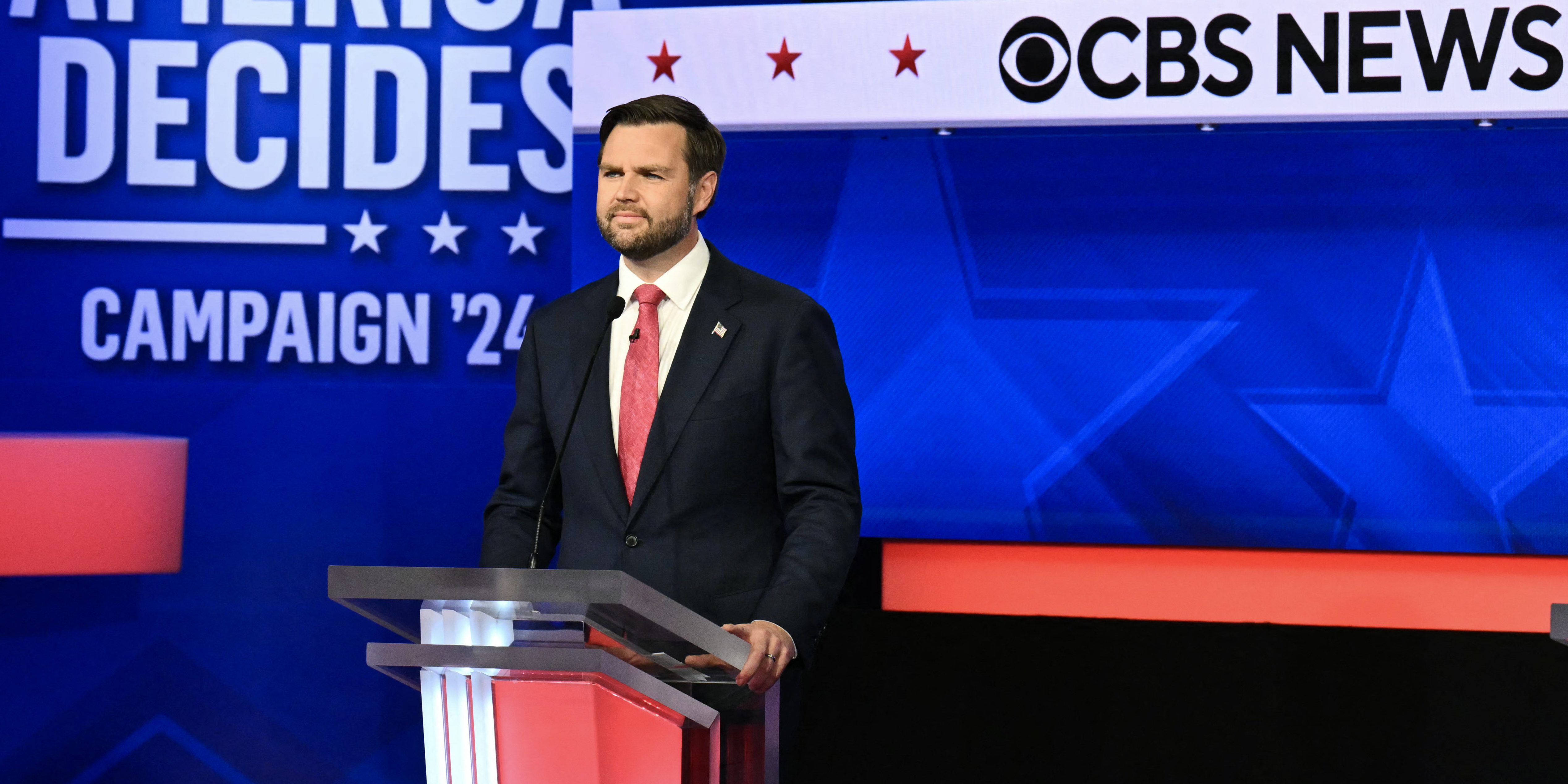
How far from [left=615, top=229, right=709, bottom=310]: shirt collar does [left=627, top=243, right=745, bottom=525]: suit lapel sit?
17 mm

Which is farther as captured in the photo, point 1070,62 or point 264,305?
point 264,305

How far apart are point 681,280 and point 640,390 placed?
0.19m

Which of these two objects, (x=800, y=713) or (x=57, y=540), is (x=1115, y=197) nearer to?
(x=800, y=713)

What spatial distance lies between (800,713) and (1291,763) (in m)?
0.83

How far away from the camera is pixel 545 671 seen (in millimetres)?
1364

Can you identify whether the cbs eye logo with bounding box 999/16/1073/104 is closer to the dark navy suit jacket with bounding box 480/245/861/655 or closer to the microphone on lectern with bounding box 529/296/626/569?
the dark navy suit jacket with bounding box 480/245/861/655

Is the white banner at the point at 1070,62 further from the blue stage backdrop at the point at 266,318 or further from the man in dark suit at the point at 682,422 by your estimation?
the man in dark suit at the point at 682,422

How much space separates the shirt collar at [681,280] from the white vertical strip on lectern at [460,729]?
2.70 ft

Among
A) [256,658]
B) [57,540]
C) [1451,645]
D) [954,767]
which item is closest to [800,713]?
[954,767]

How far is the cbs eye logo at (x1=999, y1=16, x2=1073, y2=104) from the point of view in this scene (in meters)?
2.89

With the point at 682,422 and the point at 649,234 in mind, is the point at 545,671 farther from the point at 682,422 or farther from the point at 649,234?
the point at 649,234

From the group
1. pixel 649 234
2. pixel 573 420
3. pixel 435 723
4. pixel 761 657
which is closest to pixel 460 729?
pixel 435 723

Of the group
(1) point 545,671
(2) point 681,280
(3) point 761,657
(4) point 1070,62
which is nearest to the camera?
(1) point 545,671

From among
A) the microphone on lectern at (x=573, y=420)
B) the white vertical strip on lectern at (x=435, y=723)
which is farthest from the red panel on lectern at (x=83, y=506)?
the white vertical strip on lectern at (x=435, y=723)
